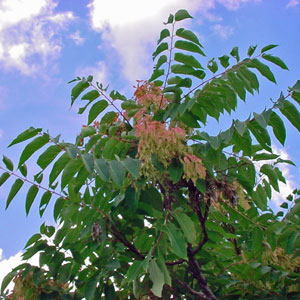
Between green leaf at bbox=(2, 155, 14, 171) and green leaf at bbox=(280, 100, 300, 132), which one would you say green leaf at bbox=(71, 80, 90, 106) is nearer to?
green leaf at bbox=(2, 155, 14, 171)

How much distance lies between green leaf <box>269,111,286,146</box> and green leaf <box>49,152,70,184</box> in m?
1.02

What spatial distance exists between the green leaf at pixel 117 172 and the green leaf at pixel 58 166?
0.32 meters

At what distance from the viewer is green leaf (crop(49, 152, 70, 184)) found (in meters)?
2.01

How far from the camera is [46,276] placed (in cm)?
256

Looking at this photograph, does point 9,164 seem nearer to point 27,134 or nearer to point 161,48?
point 27,134

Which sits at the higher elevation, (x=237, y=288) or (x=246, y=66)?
(x=246, y=66)

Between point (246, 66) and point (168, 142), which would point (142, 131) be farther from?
point (246, 66)

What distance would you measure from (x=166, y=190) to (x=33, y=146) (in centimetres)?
71

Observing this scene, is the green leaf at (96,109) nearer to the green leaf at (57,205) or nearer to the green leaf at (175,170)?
the green leaf at (57,205)

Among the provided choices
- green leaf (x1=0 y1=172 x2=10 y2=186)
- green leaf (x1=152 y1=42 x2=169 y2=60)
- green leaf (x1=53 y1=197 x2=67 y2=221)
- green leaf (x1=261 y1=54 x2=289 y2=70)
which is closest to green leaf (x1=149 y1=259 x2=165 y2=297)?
green leaf (x1=53 y1=197 x2=67 y2=221)

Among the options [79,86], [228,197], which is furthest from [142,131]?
[79,86]

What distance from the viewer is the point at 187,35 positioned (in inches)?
92.7

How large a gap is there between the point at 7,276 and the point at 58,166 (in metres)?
0.97

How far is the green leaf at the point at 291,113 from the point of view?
80.7 inches
